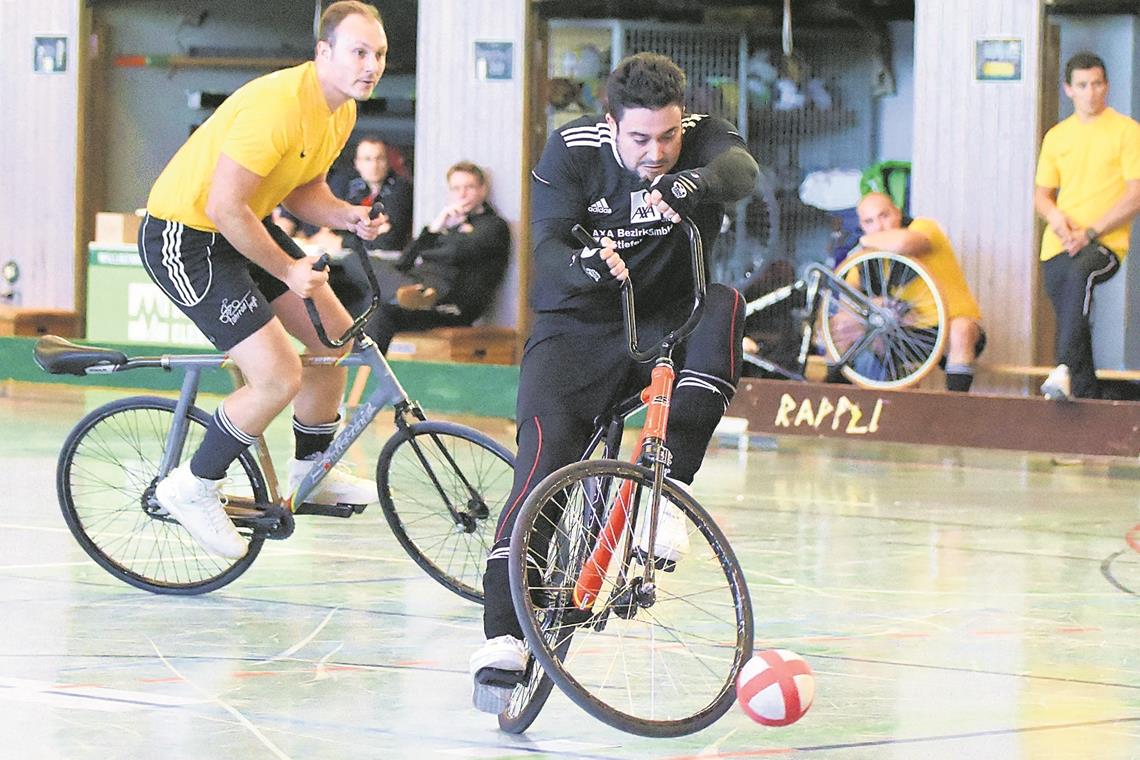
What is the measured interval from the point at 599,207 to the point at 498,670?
3.76 ft

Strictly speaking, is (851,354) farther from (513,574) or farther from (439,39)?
(513,574)

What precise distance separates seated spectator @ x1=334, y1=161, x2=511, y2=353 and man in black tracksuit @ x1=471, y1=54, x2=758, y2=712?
7.57 meters

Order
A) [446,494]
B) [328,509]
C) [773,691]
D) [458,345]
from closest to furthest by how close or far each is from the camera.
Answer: [773,691] → [446,494] → [328,509] → [458,345]

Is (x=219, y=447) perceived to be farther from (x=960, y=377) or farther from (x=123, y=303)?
(x=123, y=303)

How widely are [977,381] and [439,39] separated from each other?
449cm

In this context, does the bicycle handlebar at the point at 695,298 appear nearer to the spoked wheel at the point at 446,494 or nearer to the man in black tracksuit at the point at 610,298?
the man in black tracksuit at the point at 610,298

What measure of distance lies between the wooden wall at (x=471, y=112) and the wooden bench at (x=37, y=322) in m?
3.15

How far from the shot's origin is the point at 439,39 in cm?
1344

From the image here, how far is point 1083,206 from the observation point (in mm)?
10680

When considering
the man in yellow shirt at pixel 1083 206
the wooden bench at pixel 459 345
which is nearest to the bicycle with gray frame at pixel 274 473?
the man in yellow shirt at pixel 1083 206

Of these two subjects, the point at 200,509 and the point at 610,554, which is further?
the point at 200,509

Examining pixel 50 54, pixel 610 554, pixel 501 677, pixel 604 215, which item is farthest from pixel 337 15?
pixel 50 54

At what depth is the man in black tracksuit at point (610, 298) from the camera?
4.48 meters

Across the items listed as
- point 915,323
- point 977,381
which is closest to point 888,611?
point 915,323
